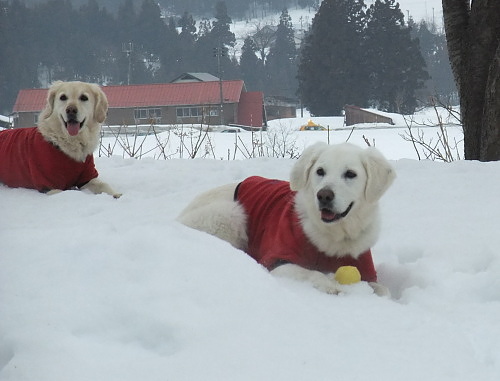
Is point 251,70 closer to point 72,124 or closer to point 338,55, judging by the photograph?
point 338,55

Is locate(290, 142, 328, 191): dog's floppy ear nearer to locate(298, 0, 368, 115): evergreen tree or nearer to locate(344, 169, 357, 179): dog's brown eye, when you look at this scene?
locate(344, 169, 357, 179): dog's brown eye

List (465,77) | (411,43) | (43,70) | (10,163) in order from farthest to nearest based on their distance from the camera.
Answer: (43,70) → (411,43) → (465,77) → (10,163)

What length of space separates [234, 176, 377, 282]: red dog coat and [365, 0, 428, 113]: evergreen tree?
137 ft

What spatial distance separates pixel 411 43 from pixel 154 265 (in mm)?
45662

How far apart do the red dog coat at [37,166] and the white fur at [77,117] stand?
7cm

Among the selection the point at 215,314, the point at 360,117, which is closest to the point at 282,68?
the point at 360,117

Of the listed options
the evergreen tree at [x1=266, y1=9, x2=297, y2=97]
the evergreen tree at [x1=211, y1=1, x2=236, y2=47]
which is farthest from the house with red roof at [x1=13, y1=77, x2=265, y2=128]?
the evergreen tree at [x1=211, y1=1, x2=236, y2=47]

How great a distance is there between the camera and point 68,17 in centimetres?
5706

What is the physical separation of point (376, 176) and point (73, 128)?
342 centimetres

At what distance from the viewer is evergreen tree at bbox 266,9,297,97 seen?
6456cm

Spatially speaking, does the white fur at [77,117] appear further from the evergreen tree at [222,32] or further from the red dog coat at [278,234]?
the evergreen tree at [222,32]

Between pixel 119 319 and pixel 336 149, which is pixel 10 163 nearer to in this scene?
pixel 336 149

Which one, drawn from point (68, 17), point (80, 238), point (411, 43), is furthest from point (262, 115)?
point (80, 238)

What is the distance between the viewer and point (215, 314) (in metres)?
1.95
